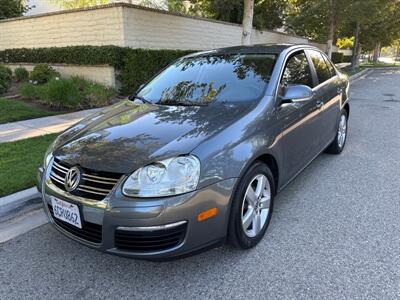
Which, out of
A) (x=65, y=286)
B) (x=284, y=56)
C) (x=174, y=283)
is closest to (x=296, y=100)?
(x=284, y=56)

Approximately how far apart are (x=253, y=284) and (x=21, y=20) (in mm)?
14179

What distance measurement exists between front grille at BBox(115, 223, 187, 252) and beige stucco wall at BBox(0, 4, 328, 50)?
8.96m

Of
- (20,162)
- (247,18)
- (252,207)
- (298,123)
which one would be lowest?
(20,162)

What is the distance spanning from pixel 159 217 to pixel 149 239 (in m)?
0.17

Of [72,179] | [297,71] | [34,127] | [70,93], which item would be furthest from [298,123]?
[70,93]

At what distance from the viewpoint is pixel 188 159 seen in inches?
94.3

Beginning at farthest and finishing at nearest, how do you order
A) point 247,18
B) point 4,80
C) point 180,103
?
point 247,18 → point 4,80 → point 180,103

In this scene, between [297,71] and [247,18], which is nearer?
[297,71]

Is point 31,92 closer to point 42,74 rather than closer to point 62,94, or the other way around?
point 62,94

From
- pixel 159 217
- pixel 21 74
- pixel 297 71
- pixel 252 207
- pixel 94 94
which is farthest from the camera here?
pixel 21 74

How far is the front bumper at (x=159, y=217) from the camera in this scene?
2.27m

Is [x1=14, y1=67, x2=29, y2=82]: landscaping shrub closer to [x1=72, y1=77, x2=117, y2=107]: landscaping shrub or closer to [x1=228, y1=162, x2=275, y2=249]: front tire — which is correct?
[x1=72, y1=77, x2=117, y2=107]: landscaping shrub

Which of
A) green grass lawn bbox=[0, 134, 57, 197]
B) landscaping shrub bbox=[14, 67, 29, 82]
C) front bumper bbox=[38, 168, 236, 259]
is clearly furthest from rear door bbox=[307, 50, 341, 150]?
landscaping shrub bbox=[14, 67, 29, 82]

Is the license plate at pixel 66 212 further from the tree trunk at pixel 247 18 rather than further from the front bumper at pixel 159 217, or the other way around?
the tree trunk at pixel 247 18
